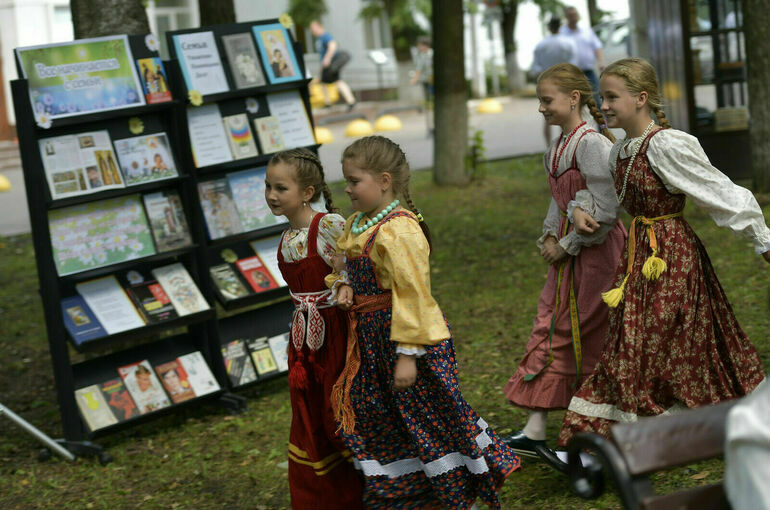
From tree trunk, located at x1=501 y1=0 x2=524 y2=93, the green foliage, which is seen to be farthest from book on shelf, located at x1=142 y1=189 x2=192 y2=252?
tree trunk, located at x1=501 y1=0 x2=524 y2=93

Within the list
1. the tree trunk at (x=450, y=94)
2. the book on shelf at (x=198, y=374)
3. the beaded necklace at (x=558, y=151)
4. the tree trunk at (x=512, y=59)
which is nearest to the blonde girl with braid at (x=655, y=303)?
the beaded necklace at (x=558, y=151)

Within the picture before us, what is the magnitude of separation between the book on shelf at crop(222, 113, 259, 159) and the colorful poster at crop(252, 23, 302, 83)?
0.31 m

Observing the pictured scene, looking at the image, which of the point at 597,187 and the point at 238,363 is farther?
the point at 238,363

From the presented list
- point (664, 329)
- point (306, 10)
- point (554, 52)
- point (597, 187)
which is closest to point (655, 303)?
point (664, 329)

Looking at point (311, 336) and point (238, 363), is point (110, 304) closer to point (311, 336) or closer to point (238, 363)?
point (238, 363)

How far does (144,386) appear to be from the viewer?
569 cm

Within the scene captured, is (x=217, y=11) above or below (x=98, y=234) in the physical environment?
above

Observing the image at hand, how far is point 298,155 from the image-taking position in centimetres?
413

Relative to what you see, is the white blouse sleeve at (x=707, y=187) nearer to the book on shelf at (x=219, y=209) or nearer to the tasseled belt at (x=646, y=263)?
the tasseled belt at (x=646, y=263)

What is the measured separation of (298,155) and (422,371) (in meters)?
1.04

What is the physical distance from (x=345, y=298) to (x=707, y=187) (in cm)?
142

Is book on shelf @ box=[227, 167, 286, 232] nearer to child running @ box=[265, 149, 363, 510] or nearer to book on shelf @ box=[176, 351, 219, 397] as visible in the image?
book on shelf @ box=[176, 351, 219, 397]

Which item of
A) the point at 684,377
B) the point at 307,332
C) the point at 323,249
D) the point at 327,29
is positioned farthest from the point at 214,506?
the point at 327,29

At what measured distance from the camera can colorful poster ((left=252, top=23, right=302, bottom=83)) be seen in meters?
6.07
